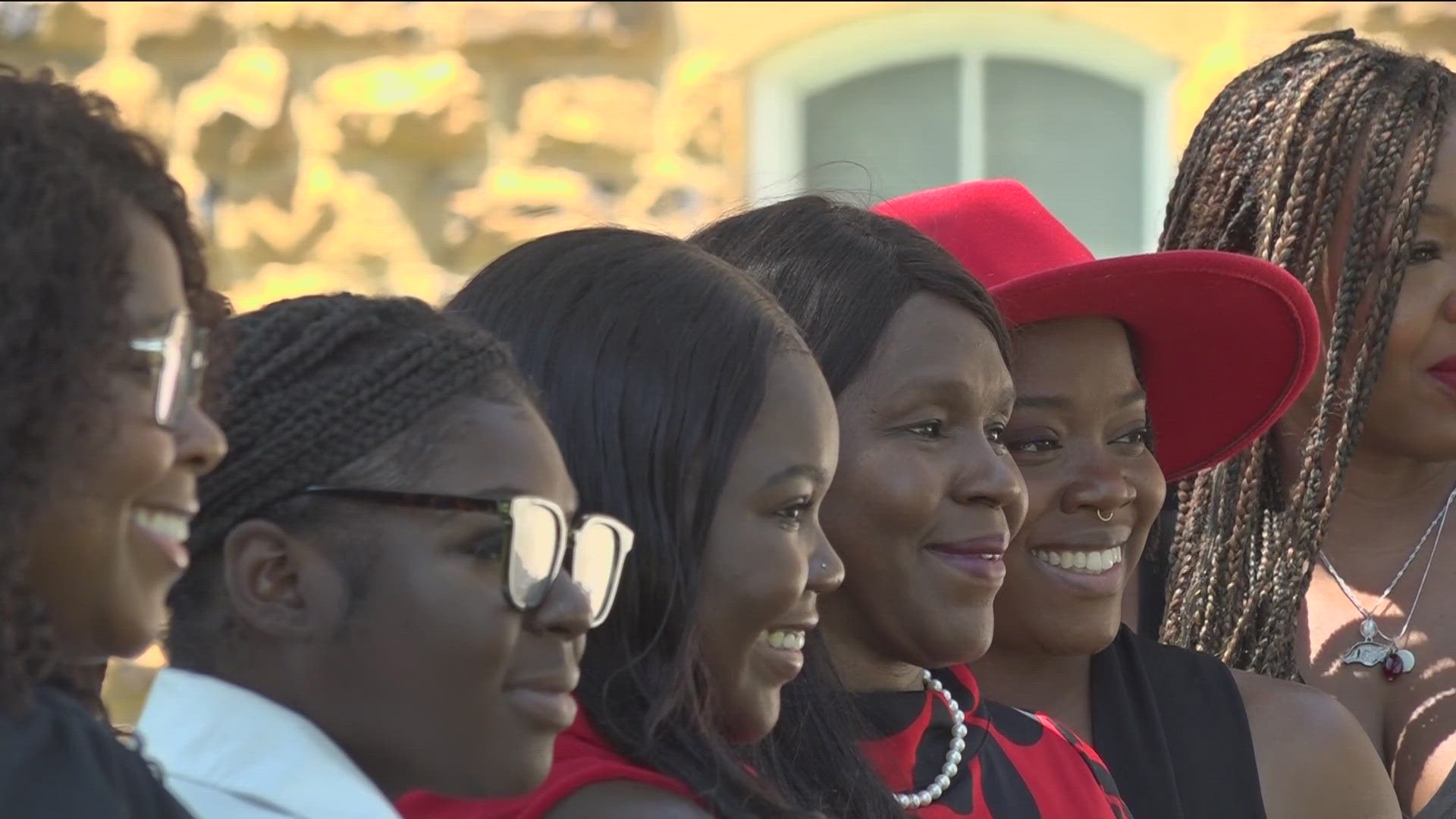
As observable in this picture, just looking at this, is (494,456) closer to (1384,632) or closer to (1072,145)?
(1384,632)

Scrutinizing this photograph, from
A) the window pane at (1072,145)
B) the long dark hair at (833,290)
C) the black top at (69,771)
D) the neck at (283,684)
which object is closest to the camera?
the black top at (69,771)

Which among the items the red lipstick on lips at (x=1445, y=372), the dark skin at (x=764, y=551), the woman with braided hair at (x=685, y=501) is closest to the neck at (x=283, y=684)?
the woman with braided hair at (x=685, y=501)

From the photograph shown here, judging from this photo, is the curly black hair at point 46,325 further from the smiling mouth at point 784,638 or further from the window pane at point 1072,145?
the window pane at point 1072,145

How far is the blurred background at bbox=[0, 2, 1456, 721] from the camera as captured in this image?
445cm

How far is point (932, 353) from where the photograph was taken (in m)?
2.44

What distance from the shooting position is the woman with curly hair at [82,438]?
4.97 feet

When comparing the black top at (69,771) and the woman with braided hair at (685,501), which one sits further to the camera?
the woman with braided hair at (685,501)

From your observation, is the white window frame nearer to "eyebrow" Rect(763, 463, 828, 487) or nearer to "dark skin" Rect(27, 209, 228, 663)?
"eyebrow" Rect(763, 463, 828, 487)

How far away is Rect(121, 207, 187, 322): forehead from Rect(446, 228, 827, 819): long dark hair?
0.43 metres

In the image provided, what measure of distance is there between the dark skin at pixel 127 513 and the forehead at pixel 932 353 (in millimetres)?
936

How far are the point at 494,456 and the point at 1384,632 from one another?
1660mm

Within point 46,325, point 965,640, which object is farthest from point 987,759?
point 46,325

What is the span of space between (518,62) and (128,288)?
9.66ft

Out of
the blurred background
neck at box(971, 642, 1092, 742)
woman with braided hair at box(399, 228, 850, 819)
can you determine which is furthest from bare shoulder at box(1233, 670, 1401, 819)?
the blurred background
